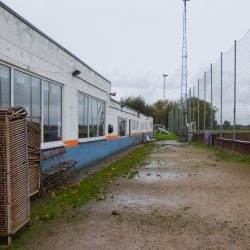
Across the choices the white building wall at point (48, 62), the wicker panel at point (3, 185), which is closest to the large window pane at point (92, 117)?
the white building wall at point (48, 62)

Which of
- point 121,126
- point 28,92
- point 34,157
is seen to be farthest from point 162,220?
point 121,126

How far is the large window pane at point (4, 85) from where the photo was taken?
479 centimetres

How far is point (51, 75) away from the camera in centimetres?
675

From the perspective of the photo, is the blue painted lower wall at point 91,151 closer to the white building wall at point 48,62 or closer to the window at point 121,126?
the white building wall at point 48,62


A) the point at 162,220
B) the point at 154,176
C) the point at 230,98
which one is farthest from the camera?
the point at 230,98

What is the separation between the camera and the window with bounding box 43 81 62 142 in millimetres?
6512

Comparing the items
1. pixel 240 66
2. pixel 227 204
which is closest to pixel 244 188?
pixel 227 204

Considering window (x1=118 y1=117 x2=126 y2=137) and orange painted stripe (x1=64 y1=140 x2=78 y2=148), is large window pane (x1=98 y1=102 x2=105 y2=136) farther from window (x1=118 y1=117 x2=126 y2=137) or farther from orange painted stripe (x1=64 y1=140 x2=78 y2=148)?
window (x1=118 y1=117 x2=126 y2=137)

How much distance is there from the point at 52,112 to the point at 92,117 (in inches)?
131

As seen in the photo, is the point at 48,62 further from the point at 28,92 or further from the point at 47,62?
the point at 28,92

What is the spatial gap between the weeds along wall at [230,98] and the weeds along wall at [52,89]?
606 centimetres

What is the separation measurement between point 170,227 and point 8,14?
476 centimetres

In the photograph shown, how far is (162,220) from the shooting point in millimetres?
3846

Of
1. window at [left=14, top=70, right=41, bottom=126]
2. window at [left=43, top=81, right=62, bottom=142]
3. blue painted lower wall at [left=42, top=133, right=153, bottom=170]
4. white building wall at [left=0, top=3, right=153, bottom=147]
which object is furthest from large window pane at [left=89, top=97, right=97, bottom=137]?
window at [left=14, top=70, right=41, bottom=126]
